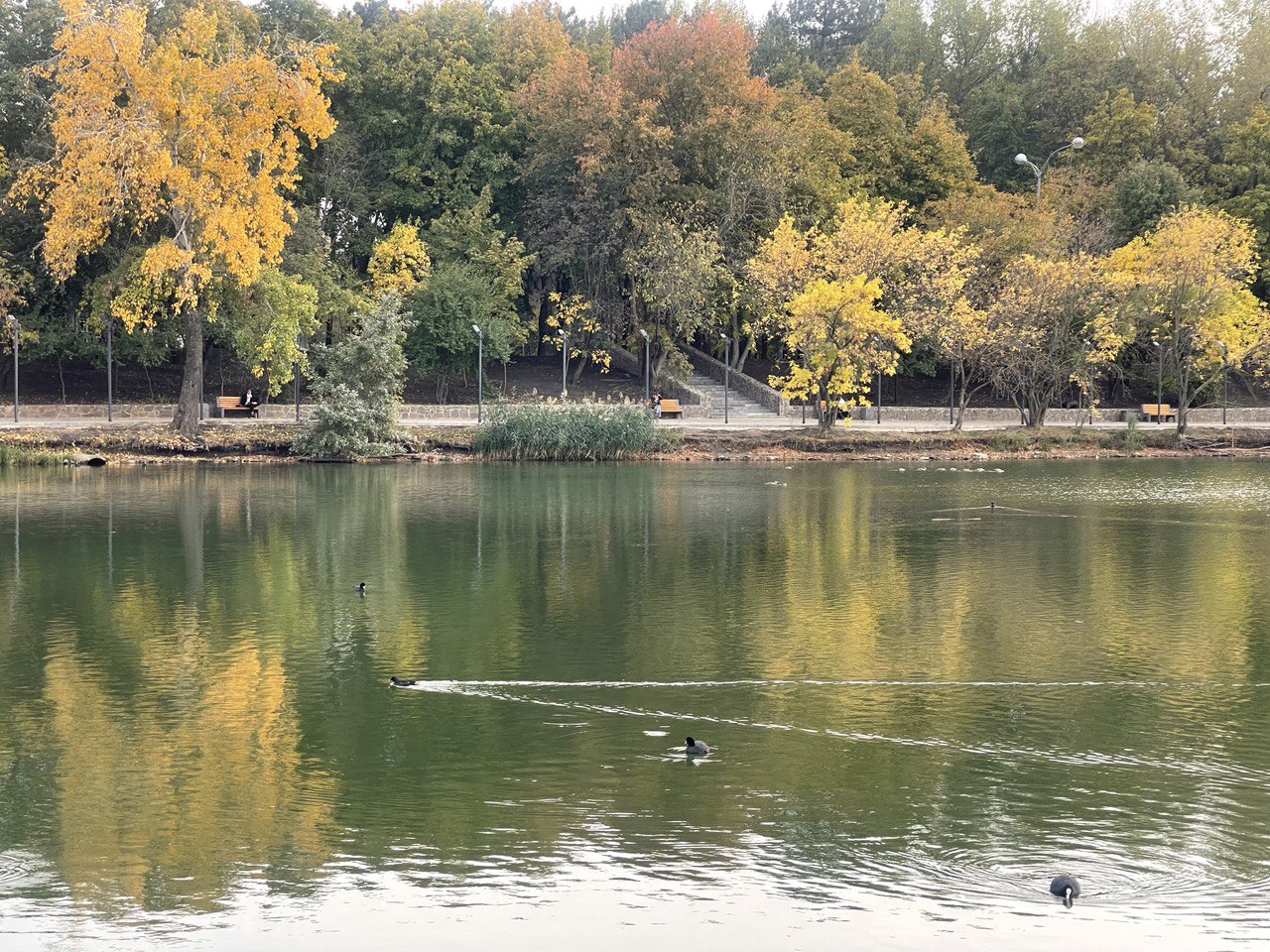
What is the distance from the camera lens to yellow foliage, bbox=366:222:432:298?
6041 cm

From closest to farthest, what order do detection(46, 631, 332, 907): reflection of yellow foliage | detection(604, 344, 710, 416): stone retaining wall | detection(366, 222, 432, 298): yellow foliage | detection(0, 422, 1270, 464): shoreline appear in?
detection(46, 631, 332, 907): reflection of yellow foliage → detection(0, 422, 1270, 464): shoreline → detection(366, 222, 432, 298): yellow foliage → detection(604, 344, 710, 416): stone retaining wall

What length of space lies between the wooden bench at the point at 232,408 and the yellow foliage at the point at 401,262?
791 centimetres

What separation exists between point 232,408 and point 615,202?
1746cm

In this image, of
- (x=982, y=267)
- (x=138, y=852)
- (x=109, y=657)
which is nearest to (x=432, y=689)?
(x=109, y=657)

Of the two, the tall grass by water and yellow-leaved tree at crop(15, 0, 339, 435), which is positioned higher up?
yellow-leaved tree at crop(15, 0, 339, 435)

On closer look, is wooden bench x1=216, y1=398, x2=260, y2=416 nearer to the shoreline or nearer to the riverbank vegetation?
the riverbank vegetation

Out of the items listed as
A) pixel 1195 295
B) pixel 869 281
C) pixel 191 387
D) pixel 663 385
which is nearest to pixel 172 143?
pixel 191 387

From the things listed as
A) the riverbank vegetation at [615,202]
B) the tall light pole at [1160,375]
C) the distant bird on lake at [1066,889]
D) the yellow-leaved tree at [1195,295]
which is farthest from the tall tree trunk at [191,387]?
the distant bird on lake at [1066,889]

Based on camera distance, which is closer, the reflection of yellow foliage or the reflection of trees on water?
the reflection of yellow foliage

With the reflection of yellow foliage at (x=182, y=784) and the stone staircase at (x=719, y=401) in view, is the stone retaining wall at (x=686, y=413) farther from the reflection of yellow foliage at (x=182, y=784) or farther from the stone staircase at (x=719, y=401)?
the reflection of yellow foliage at (x=182, y=784)

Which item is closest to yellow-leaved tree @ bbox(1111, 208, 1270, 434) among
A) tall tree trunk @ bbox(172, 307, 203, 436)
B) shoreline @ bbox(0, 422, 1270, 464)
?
shoreline @ bbox(0, 422, 1270, 464)

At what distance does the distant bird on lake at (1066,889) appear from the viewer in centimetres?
982

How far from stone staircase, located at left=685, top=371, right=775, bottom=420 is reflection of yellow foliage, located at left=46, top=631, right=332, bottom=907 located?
44.3 metres

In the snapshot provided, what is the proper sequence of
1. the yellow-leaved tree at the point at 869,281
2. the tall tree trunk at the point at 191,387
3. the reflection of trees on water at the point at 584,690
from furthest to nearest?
the yellow-leaved tree at the point at 869,281
the tall tree trunk at the point at 191,387
the reflection of trees on water at the point at 584,690
